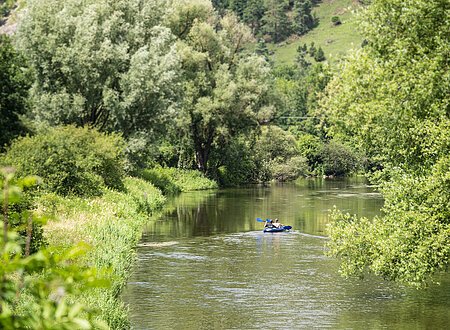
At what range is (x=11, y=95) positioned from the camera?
148 ft

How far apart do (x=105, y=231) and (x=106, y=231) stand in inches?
5.6

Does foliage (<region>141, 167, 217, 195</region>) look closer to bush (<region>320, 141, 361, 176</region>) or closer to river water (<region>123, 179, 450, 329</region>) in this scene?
river water (<region>123, 179, 450, 329</region>)

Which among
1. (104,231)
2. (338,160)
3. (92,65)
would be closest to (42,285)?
(104,231)

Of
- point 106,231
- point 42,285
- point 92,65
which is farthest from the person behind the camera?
point 92,65

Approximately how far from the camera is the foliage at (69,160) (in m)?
37.1

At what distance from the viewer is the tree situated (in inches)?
2051

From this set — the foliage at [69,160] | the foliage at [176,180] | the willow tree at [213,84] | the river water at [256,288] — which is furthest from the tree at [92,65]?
the willow tree at [213,84]

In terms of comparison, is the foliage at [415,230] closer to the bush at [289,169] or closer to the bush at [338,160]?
the bush at [289,169]

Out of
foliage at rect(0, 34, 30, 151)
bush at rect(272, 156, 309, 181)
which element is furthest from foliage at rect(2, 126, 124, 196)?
bush at rect(272, 156, 309, 181)

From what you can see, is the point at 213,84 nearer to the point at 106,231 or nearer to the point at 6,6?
the point at 106,231

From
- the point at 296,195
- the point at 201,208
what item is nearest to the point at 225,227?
the point at 201,208

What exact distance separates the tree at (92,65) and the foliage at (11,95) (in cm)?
514

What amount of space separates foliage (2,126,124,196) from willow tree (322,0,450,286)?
18.1 m

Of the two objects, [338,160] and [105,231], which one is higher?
[338,160]
